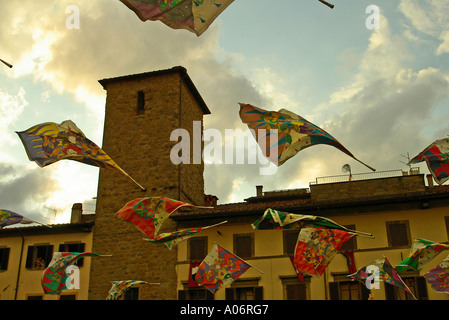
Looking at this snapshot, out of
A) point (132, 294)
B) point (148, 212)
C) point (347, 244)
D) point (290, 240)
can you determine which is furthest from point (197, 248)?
point (148, 212)

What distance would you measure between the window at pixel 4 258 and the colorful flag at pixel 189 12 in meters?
25.1

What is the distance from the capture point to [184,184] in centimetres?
3038

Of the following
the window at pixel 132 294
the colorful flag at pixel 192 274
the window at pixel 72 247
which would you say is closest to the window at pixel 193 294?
the colorful flag at pixel 192 274

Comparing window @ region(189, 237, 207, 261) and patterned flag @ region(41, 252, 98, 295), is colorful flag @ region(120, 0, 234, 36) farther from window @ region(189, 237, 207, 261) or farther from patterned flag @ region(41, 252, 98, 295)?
window @ region(189, 237, 207, 261)

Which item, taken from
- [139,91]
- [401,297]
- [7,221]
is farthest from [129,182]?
[401,297]

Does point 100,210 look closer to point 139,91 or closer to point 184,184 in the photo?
point 184,184

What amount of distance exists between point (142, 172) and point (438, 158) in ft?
61.9

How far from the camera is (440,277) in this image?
56.5 feet

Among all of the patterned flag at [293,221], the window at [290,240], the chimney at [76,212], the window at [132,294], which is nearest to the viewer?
the patterned flag at [293,221]

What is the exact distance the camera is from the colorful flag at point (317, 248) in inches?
596

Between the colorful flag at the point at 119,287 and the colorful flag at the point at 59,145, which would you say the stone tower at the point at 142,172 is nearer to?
the colorful flag at the point at 119,287

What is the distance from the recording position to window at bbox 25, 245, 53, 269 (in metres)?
29.2
